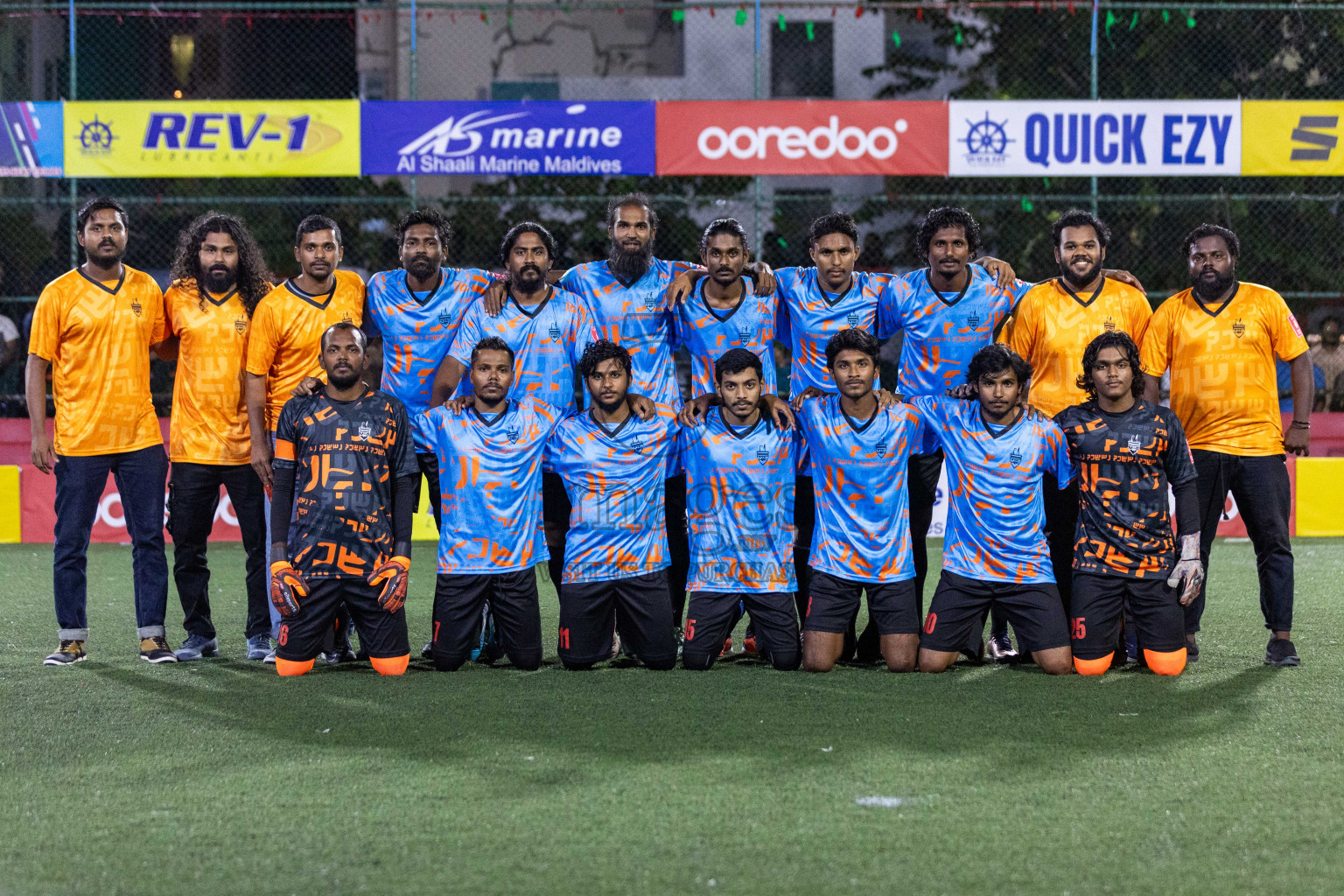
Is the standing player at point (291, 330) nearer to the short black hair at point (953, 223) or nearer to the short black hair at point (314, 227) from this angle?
the short black hair at point (314, 227)

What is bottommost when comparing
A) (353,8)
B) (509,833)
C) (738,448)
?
(509,833)

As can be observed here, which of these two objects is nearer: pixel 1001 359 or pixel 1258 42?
pixel 1001 359

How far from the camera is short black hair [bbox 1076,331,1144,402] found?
553cm

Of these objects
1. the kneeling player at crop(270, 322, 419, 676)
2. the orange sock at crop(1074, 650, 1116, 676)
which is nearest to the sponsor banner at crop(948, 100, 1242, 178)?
the orange sock at crop(1074, 650, 1116, 676)

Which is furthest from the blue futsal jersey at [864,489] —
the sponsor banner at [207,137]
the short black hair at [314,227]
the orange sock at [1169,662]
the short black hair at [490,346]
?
the sponsor banner at [207,137]

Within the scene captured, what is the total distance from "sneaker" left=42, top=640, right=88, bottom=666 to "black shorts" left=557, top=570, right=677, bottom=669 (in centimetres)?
219

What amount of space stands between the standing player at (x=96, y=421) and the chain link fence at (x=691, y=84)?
6177 mm

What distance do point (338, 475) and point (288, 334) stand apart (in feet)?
2.63

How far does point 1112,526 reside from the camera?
A: 5.58 meters

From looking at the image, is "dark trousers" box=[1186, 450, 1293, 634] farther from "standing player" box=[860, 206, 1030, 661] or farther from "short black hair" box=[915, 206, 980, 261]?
"short black hair" box=[915, 206, 980, 261]

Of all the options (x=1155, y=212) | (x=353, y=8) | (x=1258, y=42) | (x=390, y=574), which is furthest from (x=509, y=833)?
(x=1258, y=42)

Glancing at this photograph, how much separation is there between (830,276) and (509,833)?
3.24m

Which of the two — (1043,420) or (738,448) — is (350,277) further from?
(1043,420)

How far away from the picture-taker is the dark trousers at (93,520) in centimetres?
585
